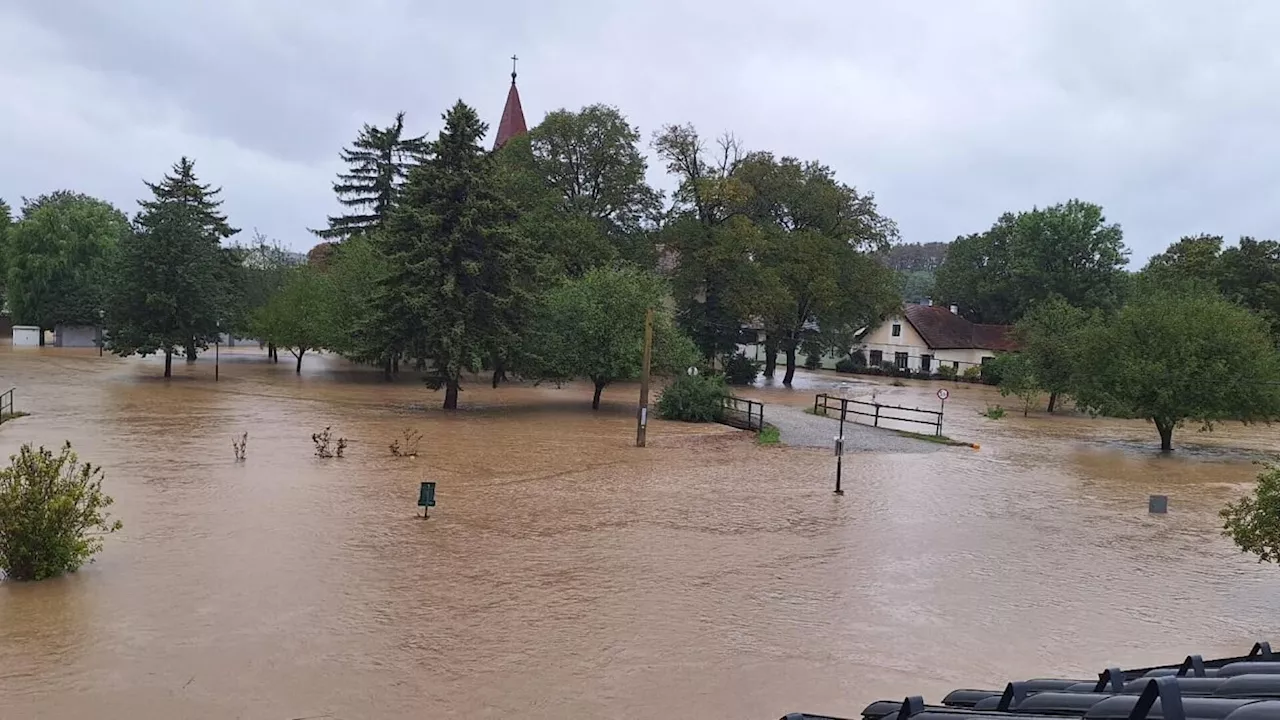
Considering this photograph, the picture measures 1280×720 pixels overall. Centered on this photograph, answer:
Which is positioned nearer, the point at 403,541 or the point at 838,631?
the point at 838,631

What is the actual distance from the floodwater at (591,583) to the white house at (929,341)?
44583mm

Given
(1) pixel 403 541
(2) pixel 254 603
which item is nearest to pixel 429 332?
(1) pixel 403 541

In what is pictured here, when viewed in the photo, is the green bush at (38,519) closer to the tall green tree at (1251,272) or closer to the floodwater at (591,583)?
the floodwater at (591,583)

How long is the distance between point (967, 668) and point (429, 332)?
78.3 ft

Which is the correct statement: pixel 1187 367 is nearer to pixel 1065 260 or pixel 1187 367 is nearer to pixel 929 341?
pixel 929 341

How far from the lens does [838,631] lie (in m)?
10.5

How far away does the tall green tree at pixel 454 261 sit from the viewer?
98.6 ft

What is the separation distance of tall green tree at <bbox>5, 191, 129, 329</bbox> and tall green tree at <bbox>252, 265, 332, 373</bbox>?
59.7 feet

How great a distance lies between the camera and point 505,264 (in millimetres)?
31125

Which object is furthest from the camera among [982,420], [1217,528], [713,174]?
[713,174]

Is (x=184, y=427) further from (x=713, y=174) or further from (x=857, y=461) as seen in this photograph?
(x=713, y=174)

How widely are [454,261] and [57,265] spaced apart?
42.5 m

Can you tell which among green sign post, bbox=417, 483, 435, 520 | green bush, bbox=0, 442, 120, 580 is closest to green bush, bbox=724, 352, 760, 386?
green sign post, bbox=417, 483, 435, 520

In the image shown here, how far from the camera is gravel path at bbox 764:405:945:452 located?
27.8 m
